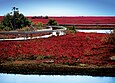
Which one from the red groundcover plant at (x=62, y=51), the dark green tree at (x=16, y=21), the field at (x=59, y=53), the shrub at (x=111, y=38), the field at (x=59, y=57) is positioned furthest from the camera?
the dark green tree at (x=16, y=21)

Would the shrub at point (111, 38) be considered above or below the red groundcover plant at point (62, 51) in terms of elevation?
above

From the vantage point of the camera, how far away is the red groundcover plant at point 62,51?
73.2 feet

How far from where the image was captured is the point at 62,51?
81.1ft

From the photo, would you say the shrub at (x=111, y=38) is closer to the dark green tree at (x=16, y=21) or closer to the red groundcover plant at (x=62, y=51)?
the red groundcover plant at (x=62, y=51)

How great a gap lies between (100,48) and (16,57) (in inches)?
263

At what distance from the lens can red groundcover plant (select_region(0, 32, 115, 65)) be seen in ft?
73.2

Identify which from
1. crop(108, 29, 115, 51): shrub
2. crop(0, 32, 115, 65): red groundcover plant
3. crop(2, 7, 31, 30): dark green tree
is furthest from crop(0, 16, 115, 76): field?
crop(2, 7, 31, 30): dark green tree

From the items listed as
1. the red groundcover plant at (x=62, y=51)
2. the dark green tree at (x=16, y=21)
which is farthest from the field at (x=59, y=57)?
the dark green tree at (x=16, y=21)

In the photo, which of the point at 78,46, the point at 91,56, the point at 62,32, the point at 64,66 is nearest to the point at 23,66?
the point at 64,66

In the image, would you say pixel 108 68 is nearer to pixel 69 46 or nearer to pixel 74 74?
pixel 74 74

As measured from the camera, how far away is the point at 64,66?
802 inches

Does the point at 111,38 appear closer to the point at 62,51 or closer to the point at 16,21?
the point at 62,51

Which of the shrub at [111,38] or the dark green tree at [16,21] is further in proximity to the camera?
the dark green tree at [16,21]

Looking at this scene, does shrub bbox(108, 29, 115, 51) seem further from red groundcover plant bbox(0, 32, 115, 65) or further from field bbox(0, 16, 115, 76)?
red groundcover plant bbox(0, 32, 115, 65)
